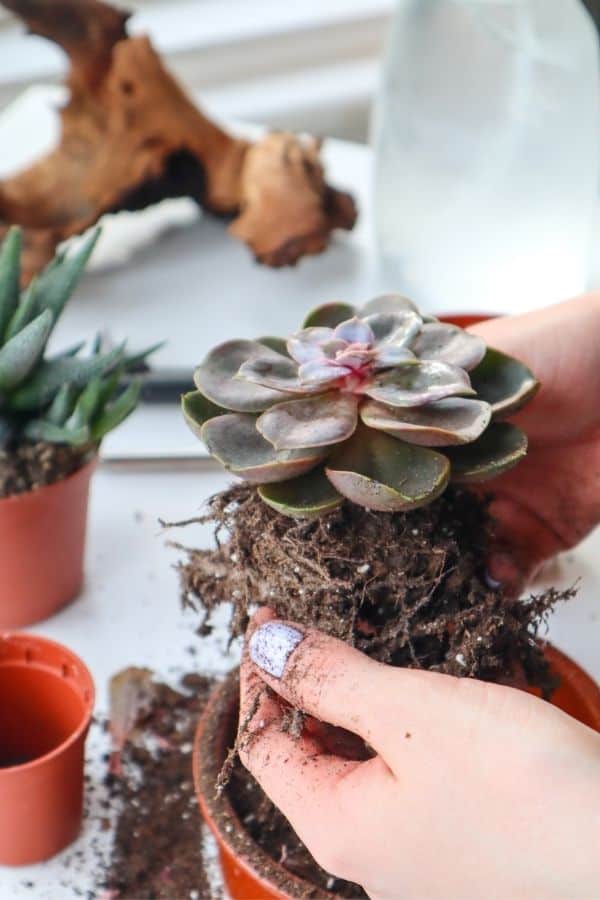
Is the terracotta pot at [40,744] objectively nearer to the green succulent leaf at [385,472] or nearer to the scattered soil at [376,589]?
the scattered soil at [376,589]

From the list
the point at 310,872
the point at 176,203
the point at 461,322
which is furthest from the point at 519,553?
the point at 176,203

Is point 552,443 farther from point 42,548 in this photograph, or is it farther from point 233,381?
point 42,548

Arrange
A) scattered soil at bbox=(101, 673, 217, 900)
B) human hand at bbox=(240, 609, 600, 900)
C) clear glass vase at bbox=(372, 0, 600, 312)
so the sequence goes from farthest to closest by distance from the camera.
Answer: clear glass vase at bbox=(372, 0, 600, 312) < scattered soil at bbox=(101, 673, 217, 900) < human hand at bbox=(240, 609, 600, 900)

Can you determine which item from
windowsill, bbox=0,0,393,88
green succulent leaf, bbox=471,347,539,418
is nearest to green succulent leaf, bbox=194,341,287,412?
green succulent leaf, bbox=471,347,539,418

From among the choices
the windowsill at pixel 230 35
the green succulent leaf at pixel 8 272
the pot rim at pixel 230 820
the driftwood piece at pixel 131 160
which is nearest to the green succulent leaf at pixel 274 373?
the pot rim at pixel 230 820

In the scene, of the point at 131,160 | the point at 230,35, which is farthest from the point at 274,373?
the point at 230,35

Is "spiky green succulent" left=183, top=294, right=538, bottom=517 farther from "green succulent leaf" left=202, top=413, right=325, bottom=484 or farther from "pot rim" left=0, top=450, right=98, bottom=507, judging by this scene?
"pot rim" left=0, top=450, right=98, bottom=507
